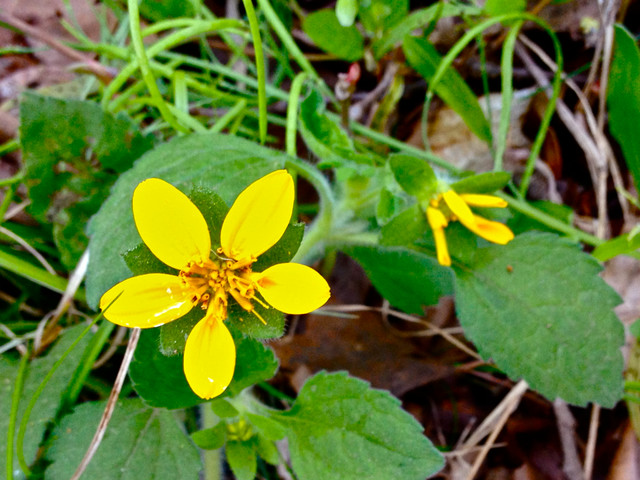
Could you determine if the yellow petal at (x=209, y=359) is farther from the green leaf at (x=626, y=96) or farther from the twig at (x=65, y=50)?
the green leaf at (x=626, y=96)

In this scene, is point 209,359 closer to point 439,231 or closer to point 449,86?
point 439,231

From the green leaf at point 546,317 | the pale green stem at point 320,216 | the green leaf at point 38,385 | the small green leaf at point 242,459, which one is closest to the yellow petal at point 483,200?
the green leaf at point 546,317

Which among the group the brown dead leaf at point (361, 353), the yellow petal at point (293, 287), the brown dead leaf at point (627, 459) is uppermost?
the yellow petal at point (293, 287)

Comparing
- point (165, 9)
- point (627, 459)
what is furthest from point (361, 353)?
point (165, 9)

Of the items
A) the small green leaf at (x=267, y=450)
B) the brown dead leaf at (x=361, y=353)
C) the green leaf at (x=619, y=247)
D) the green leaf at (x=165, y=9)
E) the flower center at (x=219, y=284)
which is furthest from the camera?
the green leaf at (x=165, y=9)

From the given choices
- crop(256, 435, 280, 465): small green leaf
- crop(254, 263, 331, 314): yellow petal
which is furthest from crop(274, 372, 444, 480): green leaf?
crop(254, 263, 331, 314): yellow petal

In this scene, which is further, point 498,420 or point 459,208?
point 498,420
